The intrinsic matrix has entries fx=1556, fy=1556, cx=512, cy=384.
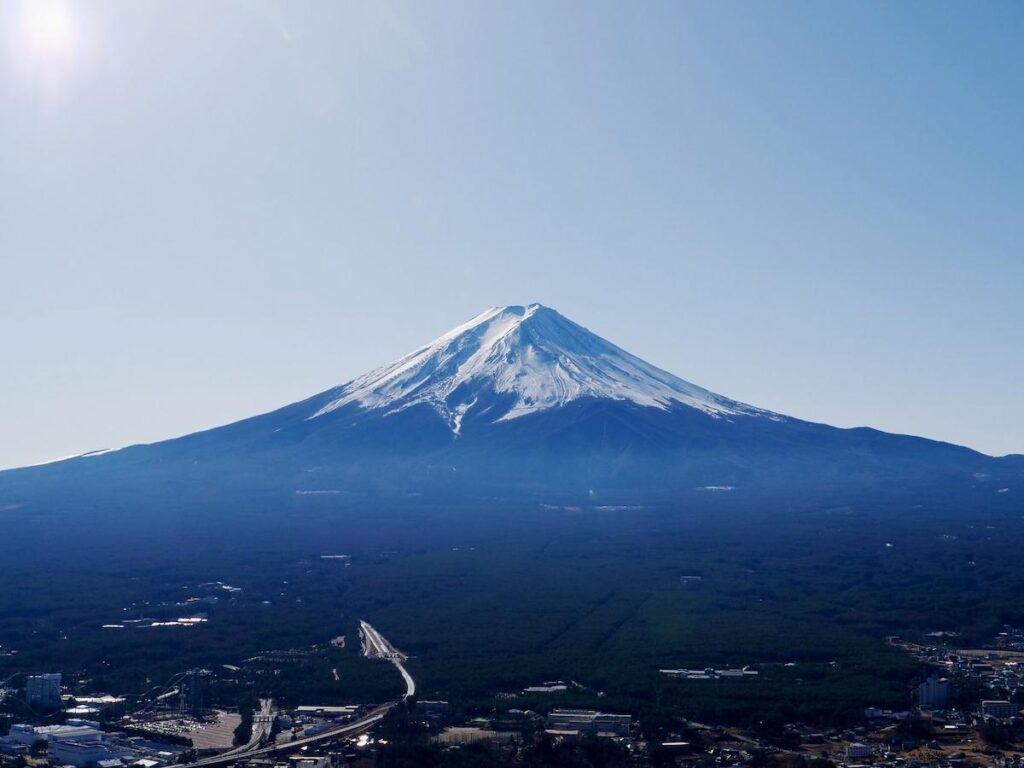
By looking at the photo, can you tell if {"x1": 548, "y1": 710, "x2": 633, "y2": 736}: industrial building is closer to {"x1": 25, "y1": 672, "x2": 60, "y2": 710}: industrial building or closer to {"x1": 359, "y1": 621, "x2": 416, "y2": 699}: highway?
{"x1": 359, "y1": 621, "x2": 416, "y2": 699}: highway

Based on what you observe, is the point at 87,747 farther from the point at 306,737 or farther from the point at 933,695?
the point at 933,695

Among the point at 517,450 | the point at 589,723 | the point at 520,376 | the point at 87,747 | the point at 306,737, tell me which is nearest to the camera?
the point at 87,747

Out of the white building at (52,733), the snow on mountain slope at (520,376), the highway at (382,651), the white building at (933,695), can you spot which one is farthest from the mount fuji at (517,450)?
the white building at (52,733)

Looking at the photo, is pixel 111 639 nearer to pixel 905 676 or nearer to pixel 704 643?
pixel 704 643

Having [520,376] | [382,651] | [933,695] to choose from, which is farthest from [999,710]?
[520,376]

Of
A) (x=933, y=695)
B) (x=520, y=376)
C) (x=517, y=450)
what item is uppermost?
(x=520, y=376)

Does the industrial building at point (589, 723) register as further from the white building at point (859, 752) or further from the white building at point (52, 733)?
the white building at point (52, 733)

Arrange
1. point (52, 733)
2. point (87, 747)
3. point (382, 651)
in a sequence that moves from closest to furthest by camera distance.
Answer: point (87, 747)
point (52, 733)
point (382, 651)
